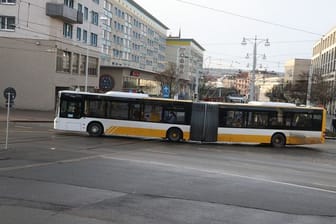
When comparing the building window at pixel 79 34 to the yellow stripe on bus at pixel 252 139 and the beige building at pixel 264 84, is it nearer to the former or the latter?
the yellow stripe on bus at pixel 252 139

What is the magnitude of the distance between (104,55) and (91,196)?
84497 mm

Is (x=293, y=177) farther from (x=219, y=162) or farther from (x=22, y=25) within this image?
(x=22, y=25)

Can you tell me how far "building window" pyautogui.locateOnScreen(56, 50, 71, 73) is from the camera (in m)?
49.9

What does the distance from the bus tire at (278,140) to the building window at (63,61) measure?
28.3 m

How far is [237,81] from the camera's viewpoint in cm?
16738

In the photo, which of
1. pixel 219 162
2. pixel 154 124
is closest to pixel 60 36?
pixel 154 124

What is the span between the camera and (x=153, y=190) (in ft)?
35.3

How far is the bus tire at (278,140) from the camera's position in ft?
94.2

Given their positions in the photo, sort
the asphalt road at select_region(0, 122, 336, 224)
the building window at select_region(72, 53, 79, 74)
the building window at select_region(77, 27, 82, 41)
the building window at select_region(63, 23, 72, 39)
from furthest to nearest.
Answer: the building window at select_region(77, 27, 82, 41), the building window at select_region(72, 53, 79, 74), the building window at select_region(63, 23, 72, 39), the asphalt road at select_region(0, 122, 336, 224)

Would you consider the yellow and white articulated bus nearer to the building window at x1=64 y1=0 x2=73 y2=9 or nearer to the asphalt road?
the asphalt road

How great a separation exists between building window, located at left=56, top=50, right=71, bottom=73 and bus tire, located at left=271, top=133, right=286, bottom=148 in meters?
28.3

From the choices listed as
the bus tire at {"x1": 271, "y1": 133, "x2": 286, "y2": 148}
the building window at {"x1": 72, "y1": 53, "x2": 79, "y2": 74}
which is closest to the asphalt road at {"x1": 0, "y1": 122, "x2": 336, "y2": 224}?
the bus tire at {"x1": 271, "y1": 133, "x2": 286, "y2": 148}

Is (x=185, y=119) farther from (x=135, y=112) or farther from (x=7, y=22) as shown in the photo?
(x=7, y=22)

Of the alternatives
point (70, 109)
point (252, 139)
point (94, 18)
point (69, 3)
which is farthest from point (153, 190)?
point (94, 18)
